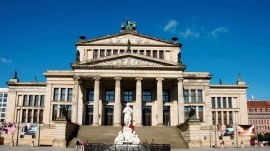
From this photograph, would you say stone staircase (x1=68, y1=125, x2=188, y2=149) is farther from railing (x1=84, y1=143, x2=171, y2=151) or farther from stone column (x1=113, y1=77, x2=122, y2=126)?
railing (x1=84, y1=143, x2=171, y2=151)

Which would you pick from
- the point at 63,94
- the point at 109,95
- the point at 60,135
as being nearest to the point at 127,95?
the point at 109,95

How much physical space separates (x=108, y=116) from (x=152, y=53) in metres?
15.3

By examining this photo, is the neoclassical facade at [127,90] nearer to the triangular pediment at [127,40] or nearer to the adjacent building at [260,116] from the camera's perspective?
the triangular pediment at [127,40]

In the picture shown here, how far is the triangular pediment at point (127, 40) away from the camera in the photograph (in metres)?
67.6

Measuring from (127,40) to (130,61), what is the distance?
8.74m

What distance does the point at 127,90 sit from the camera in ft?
215

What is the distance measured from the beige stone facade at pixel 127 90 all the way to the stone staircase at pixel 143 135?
360cm

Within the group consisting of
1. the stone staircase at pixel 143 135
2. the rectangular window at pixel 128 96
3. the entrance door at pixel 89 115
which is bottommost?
the stone staircase at pixel 143 135

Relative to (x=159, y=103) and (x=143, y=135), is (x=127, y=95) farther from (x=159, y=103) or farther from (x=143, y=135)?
(x=143, y=135)

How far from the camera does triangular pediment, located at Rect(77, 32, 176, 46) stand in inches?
2660

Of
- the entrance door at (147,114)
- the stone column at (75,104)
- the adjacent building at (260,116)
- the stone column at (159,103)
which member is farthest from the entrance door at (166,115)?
the adjacent building at (260,116)

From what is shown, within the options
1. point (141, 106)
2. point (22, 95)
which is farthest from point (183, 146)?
point (22, 95)

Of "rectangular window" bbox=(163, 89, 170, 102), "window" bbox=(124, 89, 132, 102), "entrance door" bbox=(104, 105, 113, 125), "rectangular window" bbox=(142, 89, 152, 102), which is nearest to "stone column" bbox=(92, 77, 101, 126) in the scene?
"entrance door" bbox=(104, 105, 113, 125)

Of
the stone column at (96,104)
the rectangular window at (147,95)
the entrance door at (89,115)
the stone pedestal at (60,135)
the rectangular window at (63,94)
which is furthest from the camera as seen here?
the rectangular window at (63,94)
